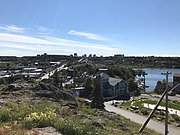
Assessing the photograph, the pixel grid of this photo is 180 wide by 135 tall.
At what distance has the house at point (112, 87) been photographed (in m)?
57.6

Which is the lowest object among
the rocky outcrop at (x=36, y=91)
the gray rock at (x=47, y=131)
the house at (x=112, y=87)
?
the house at (x=112, y=87)

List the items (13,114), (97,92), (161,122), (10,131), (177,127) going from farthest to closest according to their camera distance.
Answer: (97,92)
(161,122)
(177,127)
(13,114)
(10,131)

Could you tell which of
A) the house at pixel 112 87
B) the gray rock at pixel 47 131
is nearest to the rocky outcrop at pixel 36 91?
the gray rock at pixel 47 131

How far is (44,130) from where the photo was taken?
291 inches

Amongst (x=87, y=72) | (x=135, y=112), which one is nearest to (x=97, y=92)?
(x=135, y=112)

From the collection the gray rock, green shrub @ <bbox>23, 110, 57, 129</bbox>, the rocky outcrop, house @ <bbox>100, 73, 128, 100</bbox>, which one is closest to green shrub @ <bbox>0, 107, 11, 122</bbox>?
green shrub @ <bbox>23, 110, 57, 129</bbox>

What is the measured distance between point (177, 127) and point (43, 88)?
15654 millimetres

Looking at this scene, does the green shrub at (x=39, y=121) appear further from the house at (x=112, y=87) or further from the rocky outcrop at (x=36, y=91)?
the house at (x=112, y=87)

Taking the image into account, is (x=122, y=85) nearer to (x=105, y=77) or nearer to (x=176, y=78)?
(x=105, y=77)

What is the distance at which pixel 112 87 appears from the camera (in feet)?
189

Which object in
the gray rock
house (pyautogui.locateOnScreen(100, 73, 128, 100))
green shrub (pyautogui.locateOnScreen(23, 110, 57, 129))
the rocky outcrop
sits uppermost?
green shrub (pyautogui.locateOnScreen(23, 110, 57, 129))

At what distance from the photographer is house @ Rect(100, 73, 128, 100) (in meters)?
57.6

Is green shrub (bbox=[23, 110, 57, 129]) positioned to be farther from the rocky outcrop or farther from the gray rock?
the rocky outcrop

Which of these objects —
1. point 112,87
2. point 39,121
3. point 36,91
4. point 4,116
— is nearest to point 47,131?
point 39,121
